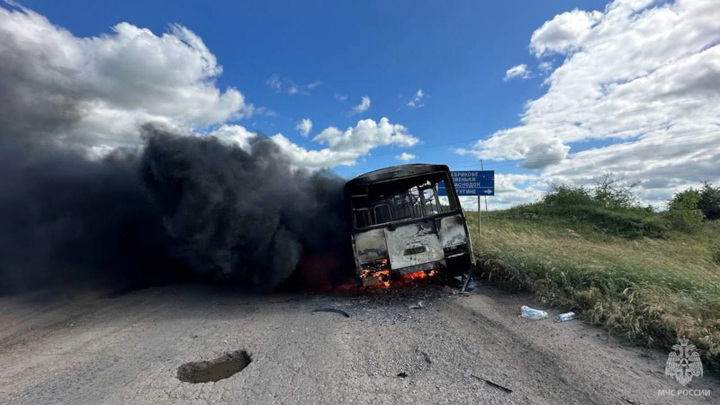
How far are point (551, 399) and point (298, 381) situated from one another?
8.04ft

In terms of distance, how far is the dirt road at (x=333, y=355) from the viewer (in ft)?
10.4

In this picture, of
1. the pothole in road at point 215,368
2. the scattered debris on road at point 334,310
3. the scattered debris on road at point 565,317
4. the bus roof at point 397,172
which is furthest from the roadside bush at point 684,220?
the pothole in road at point 215,368

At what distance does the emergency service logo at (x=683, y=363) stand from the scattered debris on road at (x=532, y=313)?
152 cm

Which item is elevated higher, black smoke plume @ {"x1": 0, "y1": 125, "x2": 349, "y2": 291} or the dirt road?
black smoke plume @ {"x1": 0, "y1": 125, "x2": 349, "y2": 291}

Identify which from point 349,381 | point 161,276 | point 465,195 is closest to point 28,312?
point 161,276

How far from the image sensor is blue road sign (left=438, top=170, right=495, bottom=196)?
11.4 metres

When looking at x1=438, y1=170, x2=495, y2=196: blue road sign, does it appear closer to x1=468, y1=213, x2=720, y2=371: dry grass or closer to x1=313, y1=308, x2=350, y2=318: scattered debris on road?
x1=468, y1=213, x2=720, y2=371: dry grass

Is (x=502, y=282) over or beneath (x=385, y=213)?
beneath

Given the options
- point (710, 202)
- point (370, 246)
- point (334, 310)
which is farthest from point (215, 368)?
point (710, 202)

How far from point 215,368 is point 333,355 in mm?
1413

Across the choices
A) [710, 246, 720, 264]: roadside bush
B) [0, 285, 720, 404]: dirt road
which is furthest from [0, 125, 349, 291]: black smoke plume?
[710, 246, 720, 264]: roadside bush

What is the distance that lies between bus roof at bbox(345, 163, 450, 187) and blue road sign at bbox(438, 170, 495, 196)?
528 cm

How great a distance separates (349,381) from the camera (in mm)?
3375

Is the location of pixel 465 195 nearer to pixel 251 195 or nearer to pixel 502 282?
pixel 502 282
